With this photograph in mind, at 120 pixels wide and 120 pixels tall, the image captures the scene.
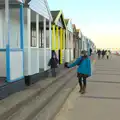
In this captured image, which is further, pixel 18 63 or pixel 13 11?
pixel 13 11

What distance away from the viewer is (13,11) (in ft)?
40.5

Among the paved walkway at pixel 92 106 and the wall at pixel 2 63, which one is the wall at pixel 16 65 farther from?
the paved walkway at pixel 92 106

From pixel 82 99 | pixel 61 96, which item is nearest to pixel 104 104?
pixel 82 99

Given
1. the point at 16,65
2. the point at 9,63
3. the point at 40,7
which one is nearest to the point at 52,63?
the point at 40,7

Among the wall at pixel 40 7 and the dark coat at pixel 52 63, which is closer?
the wall at pixel 40 7

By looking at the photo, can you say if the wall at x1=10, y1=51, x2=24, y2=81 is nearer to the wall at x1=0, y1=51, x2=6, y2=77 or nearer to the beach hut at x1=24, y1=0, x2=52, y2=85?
the wall at x1=0, y1=51, x2=6, y2=77

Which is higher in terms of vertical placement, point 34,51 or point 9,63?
point 34,51

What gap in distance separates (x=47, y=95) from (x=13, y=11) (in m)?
3.67

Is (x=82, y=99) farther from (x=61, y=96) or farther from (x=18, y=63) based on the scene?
(x=18, y=63)

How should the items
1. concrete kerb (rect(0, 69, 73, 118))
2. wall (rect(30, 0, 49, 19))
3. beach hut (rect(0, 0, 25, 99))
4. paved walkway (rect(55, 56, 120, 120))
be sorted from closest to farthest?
concrete kerb (rect(0, 69, 73, 118)) → paved walkway (rect(55, 56, 120, 120)) → beach hut (rect(0, 0, 25, 99)) → wall (rect(30, 0, 49, 19))

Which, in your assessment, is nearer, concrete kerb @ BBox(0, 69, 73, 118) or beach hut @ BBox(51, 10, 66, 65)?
concrete kerb @ BBox(0, 69, 73, 118)

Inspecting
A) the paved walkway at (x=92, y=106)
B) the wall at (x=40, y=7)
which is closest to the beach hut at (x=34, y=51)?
the wall at (x=40, y=7)

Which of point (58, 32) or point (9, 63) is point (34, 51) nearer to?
point (9, 63)

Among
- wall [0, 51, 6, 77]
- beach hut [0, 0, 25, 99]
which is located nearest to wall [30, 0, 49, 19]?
beach hut [0, 0, 25, 99]
